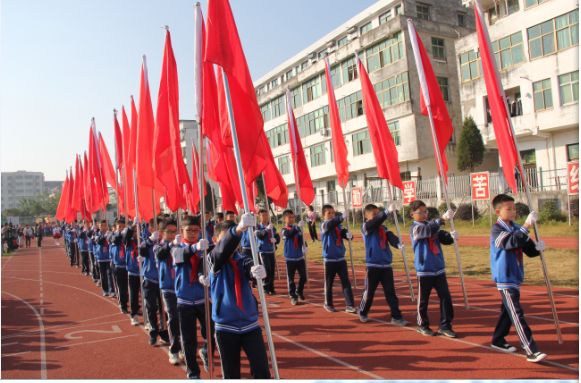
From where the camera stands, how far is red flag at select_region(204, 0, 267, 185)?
5121 mm

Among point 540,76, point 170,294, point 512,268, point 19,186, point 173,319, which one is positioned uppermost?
point 19,186

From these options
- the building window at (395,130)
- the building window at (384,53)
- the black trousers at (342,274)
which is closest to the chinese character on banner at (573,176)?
the black trousers at (342,274)

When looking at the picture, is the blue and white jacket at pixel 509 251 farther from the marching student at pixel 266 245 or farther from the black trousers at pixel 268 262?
the black trousers at pixel 268 262

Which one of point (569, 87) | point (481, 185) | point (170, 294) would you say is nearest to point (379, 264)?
point (170, 294)

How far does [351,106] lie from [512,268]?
31311 mm

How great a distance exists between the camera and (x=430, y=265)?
6.91 meters

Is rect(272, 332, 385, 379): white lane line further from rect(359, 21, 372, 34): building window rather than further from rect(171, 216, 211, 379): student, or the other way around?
rect(359, 21, 372, 34): building window

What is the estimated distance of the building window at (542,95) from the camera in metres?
23.5

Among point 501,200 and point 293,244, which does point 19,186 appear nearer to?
point 293,244

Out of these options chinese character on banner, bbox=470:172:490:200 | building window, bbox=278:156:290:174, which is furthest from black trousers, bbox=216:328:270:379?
building window, bbox=278:156:290:174

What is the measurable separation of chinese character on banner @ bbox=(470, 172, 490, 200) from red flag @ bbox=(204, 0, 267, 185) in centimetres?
1803

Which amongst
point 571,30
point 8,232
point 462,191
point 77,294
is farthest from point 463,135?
point 8,232

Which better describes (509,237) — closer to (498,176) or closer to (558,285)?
(558,285)

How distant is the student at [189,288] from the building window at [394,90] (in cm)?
2709
